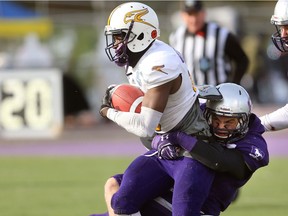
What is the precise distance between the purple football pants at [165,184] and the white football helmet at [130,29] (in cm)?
66

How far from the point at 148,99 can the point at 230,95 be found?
1.86 ft

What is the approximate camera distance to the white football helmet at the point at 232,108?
17.7 ft

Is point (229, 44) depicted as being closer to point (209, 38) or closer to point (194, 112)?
point (209, 38)

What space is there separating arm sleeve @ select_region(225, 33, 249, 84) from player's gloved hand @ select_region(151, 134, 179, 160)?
3362 millimetres

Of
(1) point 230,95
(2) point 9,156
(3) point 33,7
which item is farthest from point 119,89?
(3) point 33,7

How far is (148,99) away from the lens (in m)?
5.17

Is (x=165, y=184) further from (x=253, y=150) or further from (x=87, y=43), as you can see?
(x=87, y=43)

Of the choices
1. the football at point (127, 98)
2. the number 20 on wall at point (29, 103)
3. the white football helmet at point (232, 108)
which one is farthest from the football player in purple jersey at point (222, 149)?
the number 20 on wall at point (29, 103)

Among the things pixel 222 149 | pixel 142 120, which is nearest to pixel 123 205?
pixel 142 120

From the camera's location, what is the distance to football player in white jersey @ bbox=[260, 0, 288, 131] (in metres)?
5.82

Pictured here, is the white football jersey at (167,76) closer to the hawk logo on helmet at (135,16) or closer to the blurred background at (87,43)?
the hawk logo on helmet at (135,16)

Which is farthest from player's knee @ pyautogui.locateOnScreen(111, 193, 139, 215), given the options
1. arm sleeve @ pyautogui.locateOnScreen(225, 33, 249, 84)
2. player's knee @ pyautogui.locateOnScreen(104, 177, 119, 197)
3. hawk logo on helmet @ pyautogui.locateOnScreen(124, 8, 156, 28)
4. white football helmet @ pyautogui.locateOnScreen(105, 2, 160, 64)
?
arm sleeve @ pyautogui.locateOnScreen(225, 33, 249, 84)

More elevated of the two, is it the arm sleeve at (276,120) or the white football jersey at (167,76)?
the white football jersey at (167,76)

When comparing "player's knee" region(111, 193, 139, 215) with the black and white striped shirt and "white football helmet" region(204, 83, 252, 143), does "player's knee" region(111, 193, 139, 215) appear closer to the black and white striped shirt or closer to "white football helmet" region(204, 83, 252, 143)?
"white football helmet" region(204, 83, 252, 143)
